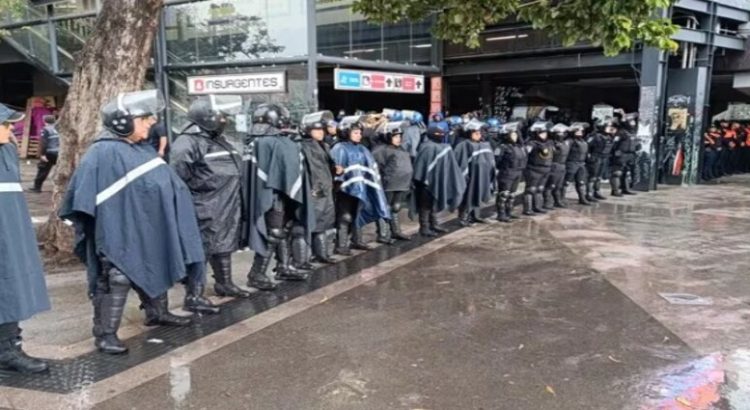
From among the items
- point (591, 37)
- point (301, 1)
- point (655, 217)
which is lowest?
point (655, 217)

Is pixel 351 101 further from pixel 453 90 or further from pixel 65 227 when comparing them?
pixel 65 227

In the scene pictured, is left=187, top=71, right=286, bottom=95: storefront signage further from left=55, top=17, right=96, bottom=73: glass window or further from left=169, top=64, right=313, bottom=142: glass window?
left=55, top=17, right=96, bottom=73: glass window

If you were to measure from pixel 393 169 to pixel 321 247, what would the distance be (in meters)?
1.60

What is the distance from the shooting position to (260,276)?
253 inches

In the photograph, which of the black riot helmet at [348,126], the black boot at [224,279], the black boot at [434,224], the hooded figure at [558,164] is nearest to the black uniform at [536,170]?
the hooded figure at [558,164]

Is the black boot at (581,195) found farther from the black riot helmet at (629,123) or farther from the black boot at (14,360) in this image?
the black boot at (14,360)

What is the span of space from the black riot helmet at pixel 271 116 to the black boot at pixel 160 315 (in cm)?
207

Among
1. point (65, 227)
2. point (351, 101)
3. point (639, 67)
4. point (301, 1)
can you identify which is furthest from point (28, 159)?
point (639, 67)

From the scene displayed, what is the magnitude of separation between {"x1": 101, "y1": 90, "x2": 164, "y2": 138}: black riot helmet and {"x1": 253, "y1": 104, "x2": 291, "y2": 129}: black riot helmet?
181 centimetres

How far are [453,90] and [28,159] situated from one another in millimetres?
15170

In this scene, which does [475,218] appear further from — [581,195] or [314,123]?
[314,123]

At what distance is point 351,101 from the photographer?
22.1 m

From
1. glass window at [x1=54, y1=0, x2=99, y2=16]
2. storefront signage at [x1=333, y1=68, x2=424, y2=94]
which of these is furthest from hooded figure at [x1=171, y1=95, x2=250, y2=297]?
glass window at [x1=54, y1=0, x2=99, y2=16]

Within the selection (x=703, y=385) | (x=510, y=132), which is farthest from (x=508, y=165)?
(x=703, y=385)
